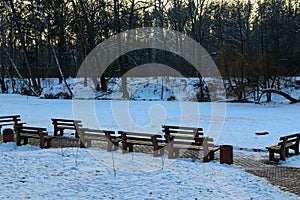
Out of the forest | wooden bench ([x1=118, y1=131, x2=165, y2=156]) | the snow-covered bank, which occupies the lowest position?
the snow-covered bank

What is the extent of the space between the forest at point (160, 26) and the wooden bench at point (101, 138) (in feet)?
60.6

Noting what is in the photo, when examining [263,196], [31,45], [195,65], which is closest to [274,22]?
[195,65]

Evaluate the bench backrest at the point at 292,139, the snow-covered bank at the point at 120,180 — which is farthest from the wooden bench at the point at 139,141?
the bench backrest at the point at 292,139

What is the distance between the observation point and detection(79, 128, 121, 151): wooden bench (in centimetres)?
1072

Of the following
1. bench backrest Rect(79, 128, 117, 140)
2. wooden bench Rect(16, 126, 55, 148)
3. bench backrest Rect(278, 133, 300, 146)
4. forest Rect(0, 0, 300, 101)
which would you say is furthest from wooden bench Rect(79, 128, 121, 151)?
forest Rect(0, 0, 300, 101)

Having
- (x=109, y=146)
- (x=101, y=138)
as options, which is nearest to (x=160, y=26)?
(x=101, y=138)

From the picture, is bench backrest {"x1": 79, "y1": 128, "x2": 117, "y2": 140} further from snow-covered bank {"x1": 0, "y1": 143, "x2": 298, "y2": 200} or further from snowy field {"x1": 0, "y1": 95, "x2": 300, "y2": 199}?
snow-covered bank {"x1": 0, "y1": 143, "x2": 298, "y2": 200}

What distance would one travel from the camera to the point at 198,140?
408 inches

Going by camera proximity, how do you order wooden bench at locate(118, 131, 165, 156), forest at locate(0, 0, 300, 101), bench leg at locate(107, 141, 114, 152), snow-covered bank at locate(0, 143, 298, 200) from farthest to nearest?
forest at locate(0, 0, 300, 101)
bench leg at locate(107, 141, 114, 152)
wooden bench at locate(118, 131, 165, 156)
snow-covered bank at locate(0, 143, 298, 200)

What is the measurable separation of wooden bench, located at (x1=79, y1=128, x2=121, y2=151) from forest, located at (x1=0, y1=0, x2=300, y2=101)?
18.5 meters

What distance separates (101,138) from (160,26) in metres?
31.3

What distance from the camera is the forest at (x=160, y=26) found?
28.8 m

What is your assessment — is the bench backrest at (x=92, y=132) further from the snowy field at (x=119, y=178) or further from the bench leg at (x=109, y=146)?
the snowy field at (x=119, y=178)

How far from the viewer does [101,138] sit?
36.1 ft
